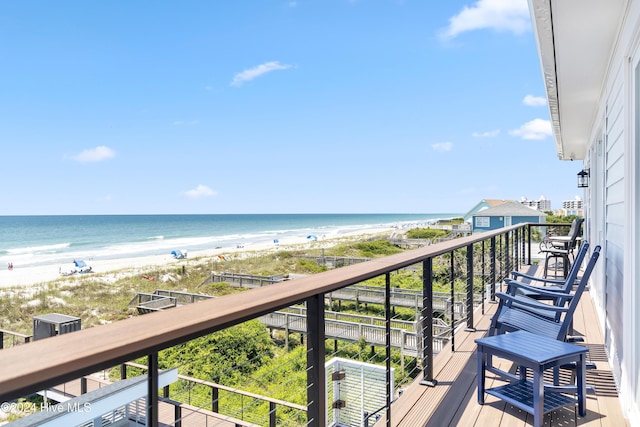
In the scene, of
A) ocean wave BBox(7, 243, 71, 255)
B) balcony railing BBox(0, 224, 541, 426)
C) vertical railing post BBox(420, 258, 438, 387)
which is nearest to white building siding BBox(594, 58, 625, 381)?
vertical railing post BBox(420, 258, 438, 387)

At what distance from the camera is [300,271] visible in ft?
73.3

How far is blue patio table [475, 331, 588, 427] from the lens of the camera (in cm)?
184

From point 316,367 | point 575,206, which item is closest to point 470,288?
point 316,367

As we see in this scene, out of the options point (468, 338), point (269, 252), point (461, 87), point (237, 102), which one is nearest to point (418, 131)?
point (461, 87)

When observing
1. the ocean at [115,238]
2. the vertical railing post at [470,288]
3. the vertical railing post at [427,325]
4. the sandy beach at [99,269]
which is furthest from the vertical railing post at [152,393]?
the ocean at [115,238]

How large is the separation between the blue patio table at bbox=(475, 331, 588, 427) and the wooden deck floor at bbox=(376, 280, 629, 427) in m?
0.07

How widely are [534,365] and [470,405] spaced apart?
51 centimetres

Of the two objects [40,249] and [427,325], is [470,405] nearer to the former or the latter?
[427,325]

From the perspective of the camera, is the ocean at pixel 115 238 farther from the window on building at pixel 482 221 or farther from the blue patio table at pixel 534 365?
the blue patio table at pixel 534 365

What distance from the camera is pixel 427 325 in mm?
2404

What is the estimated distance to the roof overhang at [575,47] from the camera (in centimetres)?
210

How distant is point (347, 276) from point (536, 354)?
1.10 meters

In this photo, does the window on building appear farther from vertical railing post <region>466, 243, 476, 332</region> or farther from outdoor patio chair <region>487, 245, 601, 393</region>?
outdoor patio chair <region>487, 245, 601, 393</region>

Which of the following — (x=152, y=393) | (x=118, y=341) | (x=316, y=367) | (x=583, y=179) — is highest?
(x=583, y=179)
